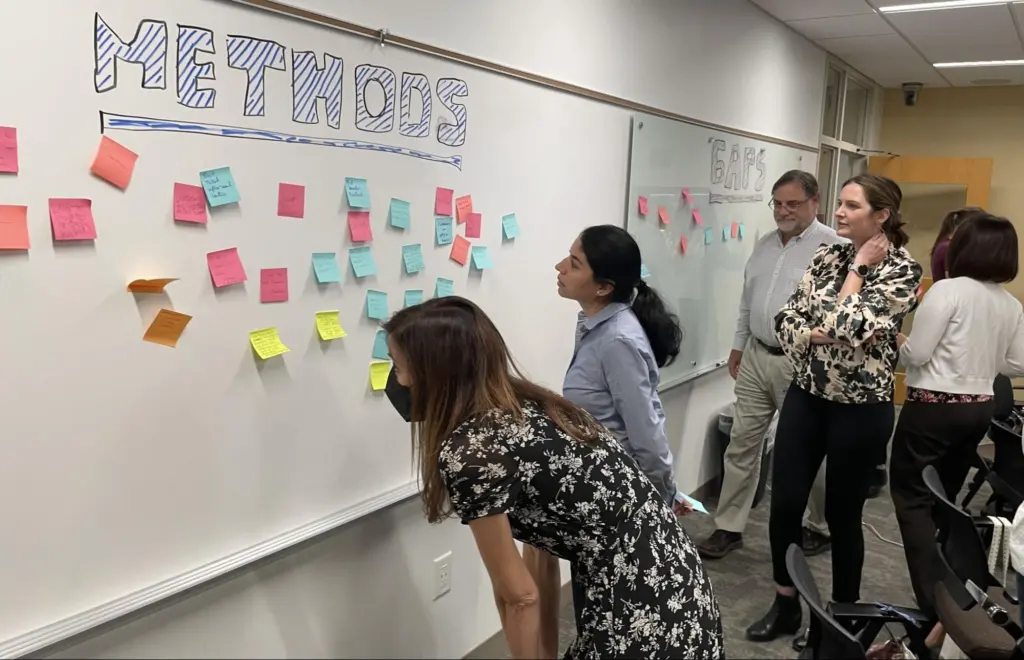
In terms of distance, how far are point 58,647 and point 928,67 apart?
5.97 metres

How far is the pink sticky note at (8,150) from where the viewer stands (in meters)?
1.20

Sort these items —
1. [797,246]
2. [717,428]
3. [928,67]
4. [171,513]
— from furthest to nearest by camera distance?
[928,67] < [717,428] < [797,246] < [171,513]

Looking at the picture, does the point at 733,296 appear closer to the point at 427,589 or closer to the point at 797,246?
the point at 797,246

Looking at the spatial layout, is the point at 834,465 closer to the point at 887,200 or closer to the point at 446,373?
the point at 887,200

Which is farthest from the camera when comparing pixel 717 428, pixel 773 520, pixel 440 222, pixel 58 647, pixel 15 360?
pixel 717 428

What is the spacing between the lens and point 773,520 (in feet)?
8.25

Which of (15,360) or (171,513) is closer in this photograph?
(15,360)

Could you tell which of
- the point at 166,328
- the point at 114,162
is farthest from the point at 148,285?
the point at 114,162

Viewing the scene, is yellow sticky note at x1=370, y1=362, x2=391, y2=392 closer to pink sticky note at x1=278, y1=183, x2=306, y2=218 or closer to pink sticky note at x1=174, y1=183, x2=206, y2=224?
pink sticky note at x1=278, y1=183, x2=306, y2=218

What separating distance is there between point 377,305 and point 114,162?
704 millimetres

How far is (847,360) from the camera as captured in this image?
7.30ft


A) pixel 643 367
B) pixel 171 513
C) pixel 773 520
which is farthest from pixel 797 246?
pixel 171 513

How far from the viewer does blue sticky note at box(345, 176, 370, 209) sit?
5.76ft

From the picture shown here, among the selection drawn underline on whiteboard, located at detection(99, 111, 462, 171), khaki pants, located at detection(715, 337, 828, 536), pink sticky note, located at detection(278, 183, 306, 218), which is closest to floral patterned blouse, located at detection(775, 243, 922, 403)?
khaki pants, located at detection(715, 337, 828, 536)
